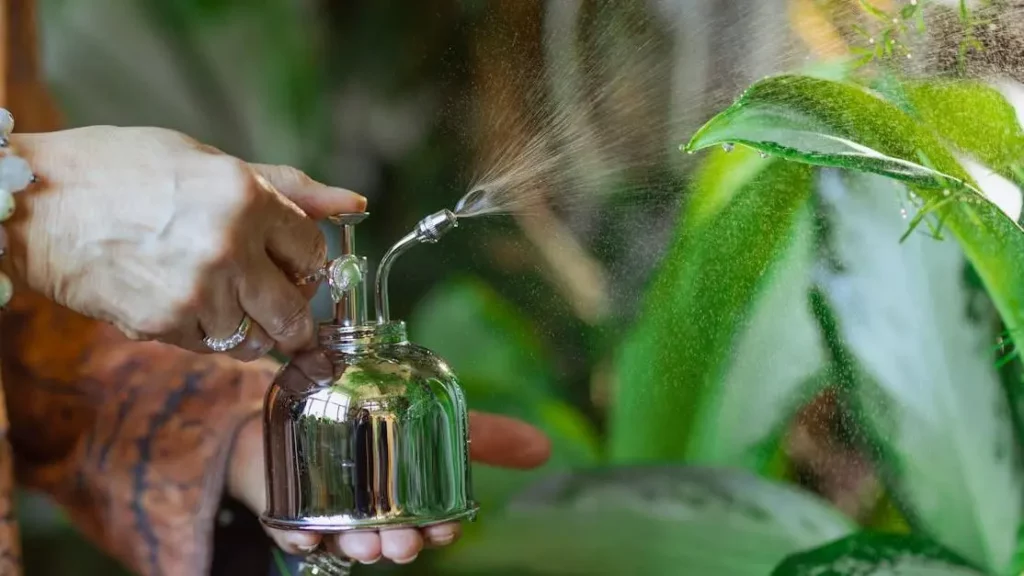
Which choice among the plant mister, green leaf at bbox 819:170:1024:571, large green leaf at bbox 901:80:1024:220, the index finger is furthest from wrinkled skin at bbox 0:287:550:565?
large green leaf at bbox 901:80:1024:220

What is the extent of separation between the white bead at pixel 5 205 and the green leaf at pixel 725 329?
41cm

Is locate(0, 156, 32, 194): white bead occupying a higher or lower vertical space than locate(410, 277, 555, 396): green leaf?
higher

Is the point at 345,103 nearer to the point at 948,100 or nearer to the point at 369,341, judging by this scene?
the point at 369,341

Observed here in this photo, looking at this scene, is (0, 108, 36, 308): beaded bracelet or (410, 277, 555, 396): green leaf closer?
(0, 108, 36, 308): beaded bracelet

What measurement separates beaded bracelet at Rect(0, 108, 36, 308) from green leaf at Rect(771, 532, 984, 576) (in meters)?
0.56

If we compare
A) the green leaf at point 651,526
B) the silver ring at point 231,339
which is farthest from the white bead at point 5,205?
the green leaf at point 651,526

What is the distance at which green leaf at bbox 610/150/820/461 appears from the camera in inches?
28.3

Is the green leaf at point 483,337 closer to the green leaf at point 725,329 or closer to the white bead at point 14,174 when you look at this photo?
the green leaf at point 725,329

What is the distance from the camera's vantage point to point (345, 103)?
768 mm

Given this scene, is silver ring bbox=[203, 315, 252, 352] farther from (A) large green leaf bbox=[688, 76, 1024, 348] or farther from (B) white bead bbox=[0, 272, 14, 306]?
(A) large green leaf bbox=[688, 76, 1024, 348]

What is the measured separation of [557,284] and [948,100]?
0.97 feet

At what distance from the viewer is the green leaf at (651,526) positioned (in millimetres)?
726

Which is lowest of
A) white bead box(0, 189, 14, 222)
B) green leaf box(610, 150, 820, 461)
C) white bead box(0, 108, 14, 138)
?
green leaf box(610, 150, 820, 461)

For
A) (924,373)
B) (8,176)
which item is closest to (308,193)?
(8,176)
